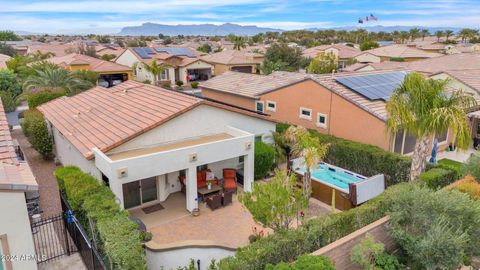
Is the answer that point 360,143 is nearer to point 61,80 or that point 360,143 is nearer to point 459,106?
point 459,106

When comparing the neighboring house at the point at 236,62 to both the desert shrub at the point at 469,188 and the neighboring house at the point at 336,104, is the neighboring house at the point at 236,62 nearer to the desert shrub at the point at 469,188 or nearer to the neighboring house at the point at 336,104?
the neighboring house at the point at 336,104

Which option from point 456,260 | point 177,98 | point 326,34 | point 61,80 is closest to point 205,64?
point 61,80

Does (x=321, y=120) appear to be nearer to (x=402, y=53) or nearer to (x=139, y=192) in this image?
(x=139, y=192)

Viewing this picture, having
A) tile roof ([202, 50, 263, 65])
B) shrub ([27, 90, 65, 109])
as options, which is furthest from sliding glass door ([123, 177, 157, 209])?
tile roof ([202, 50, 263, 65])

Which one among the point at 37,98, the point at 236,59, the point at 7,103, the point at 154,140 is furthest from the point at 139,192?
the point at 236,59

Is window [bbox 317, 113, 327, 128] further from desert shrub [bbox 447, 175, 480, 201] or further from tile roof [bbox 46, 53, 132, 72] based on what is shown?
tile roof [bbox 46, 53, 132, 72]

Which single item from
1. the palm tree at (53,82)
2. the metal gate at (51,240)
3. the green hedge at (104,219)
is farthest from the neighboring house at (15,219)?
the palm tree at (53,82)
